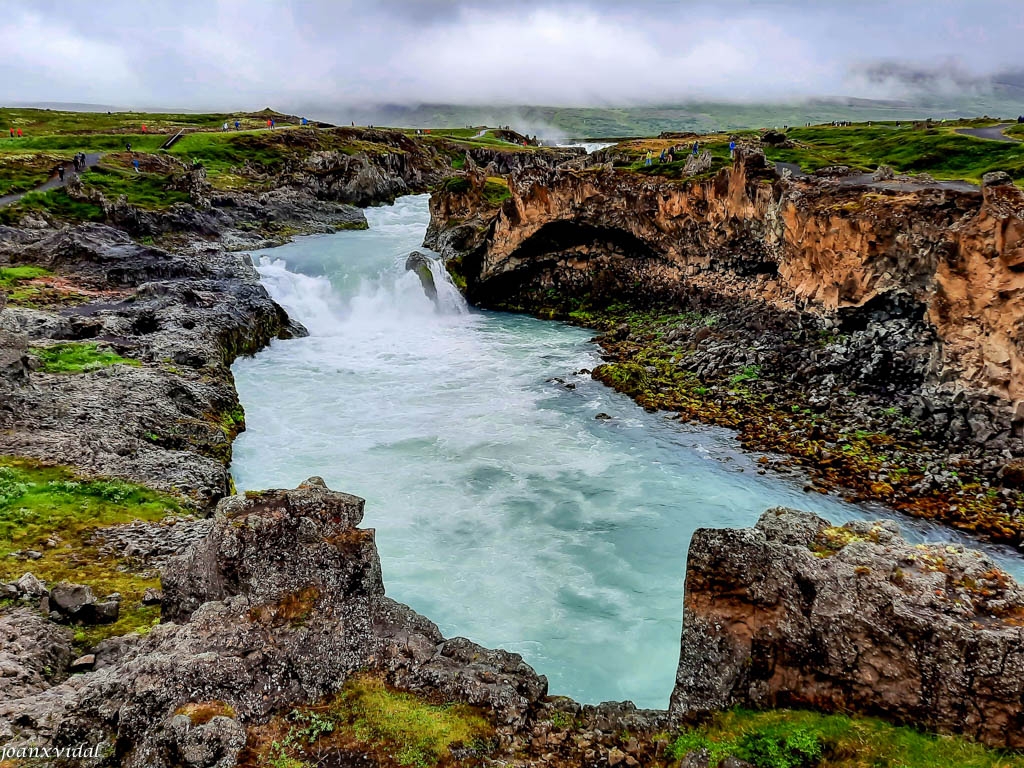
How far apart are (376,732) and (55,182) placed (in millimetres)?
65328

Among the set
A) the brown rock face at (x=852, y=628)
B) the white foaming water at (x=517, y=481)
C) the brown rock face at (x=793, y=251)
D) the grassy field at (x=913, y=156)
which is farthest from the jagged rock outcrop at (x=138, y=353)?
the grassy field at (x=913, y=156)

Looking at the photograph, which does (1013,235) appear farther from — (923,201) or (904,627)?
(904,627)

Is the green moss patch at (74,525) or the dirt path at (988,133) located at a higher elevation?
the dirt path at (988,133)

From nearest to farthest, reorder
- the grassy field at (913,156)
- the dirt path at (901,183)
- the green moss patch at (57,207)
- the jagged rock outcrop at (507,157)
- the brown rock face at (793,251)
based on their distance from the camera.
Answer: the brown rock face at (793,251) < the dirt path at (901,183) < the green moss patch at (57,207) < the grassy field at (913,156) < the jagged rock outcrop at (507,157)

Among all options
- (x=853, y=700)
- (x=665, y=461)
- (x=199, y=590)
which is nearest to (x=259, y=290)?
(x=665, y=461)

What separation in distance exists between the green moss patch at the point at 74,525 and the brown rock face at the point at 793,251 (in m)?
25.5

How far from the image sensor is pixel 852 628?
7.93 meters

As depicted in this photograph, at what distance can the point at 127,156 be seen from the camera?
65.6 meters

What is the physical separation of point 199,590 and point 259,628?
1660 millimetres

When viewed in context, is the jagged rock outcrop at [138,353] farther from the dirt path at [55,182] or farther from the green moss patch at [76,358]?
the dirt path at [55,182]

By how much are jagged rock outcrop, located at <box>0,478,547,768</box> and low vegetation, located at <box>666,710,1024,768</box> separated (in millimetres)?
→ 2654

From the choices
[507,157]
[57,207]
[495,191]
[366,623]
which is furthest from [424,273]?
[507,157]

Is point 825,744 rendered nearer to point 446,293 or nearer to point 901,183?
point 901,183

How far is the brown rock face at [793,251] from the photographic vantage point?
21484 mm
